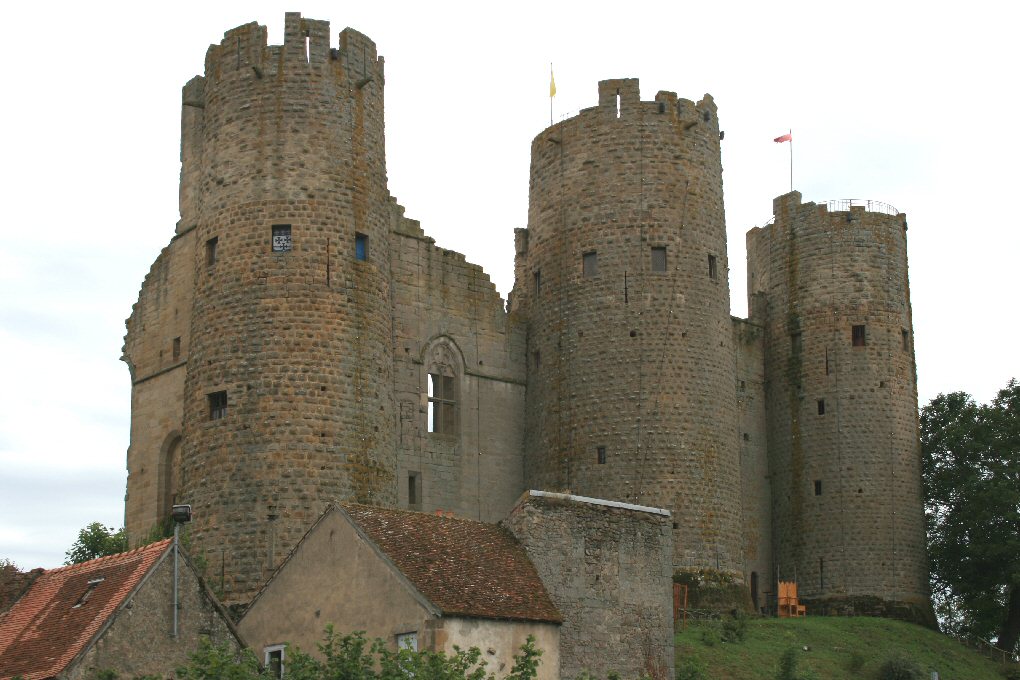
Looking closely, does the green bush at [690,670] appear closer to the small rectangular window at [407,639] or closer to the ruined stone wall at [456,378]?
the ruined stone wall at [456,378]

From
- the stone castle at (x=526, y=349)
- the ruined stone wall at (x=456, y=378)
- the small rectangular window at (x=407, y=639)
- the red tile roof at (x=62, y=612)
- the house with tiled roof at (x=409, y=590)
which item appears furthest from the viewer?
the ruined stone wall at (x=456, y=378)

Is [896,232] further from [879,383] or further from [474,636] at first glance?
[474,636]

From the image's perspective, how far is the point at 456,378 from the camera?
4316 centimetres

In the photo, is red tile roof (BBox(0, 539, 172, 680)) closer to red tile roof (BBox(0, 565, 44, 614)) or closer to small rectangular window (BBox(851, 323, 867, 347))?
red tile roof (BBox(0, 565, 44, 614))

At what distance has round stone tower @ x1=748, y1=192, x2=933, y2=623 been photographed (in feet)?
160

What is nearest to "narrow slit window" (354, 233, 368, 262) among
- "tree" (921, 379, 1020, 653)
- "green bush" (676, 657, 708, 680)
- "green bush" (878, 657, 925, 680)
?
"green bush" (676, 657, 708, 680)

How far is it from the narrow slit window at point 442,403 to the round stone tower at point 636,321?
2.60 meters

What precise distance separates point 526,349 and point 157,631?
67.2ft

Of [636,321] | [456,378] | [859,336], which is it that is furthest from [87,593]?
[859,336]

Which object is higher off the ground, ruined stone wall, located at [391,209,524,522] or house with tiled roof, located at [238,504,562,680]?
ruined stone wall, located at [391,209,524,522]

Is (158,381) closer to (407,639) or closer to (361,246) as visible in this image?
(361,246)

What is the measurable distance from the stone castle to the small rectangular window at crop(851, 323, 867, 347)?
87 mm

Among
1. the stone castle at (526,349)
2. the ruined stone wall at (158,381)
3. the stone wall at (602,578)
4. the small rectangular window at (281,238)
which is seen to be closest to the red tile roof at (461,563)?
the stone wall at (602,578)

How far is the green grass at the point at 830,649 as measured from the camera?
3809 centimetres
